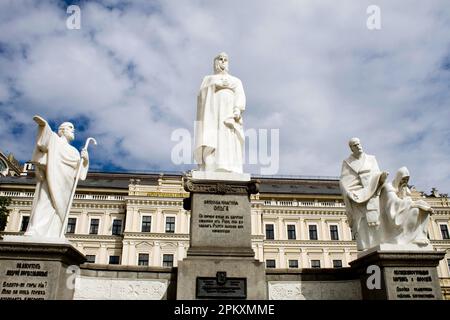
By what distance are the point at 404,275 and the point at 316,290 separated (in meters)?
1.79

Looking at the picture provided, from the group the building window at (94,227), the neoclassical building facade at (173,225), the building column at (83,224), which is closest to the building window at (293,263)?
the neoclassical building facade at (173,225)

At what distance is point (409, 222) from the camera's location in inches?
303

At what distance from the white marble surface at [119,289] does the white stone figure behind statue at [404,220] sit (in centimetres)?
480

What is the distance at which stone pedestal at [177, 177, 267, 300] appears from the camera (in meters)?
7.41

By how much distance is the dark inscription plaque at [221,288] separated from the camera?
7324 millimetres

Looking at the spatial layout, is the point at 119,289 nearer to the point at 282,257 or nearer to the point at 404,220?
the point at 404,220

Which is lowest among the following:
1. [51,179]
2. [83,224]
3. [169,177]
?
[51,179]

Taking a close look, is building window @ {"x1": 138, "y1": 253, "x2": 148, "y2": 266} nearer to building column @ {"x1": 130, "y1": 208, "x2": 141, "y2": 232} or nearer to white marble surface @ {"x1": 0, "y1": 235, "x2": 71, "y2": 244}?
building column @ {"x1": 130, "y1": 208, "x2": 141, "y2": 232}

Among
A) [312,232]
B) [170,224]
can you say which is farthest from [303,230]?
[170,224]

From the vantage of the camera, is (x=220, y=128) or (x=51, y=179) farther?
(x=220, y=128)

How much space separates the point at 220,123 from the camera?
956 cm

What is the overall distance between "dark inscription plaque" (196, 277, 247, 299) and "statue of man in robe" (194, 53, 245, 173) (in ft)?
8.72
